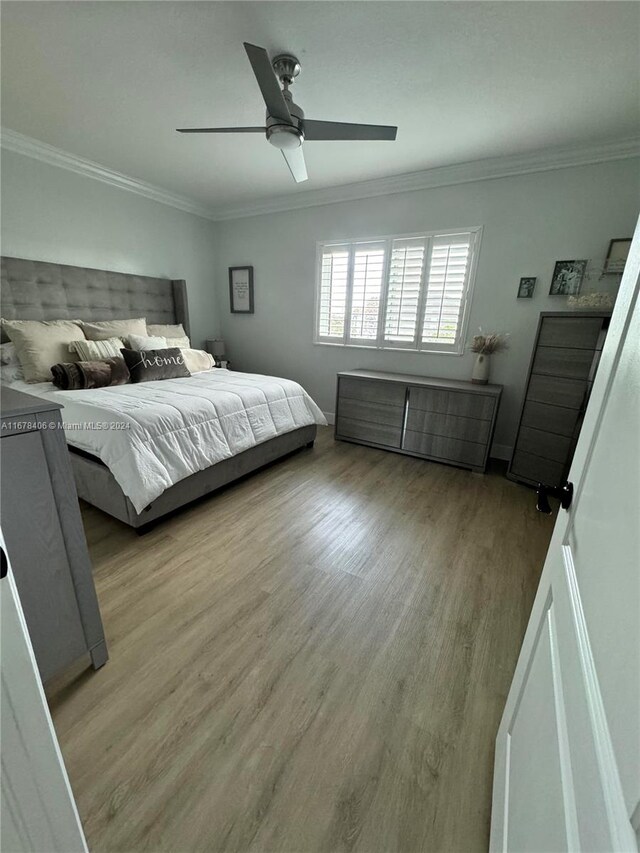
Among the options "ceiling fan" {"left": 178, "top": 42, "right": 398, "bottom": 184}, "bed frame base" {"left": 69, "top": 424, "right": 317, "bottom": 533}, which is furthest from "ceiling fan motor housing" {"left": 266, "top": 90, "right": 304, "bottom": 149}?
"bed frame base" {"left": 69, "top": 424, "right": 317, "bottom": 533}

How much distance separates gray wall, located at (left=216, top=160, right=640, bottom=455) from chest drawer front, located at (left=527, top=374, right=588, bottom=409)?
46cm

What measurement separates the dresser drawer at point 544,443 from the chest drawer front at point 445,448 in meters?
0.31

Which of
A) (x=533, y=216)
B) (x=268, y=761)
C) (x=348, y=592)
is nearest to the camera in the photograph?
(x=268, y=761)

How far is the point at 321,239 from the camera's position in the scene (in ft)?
12.2

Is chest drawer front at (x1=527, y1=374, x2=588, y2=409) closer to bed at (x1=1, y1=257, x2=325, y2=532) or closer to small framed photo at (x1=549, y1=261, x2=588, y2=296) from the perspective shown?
small framed photo at (x1=549, y1=261, x2=588, y2=296)

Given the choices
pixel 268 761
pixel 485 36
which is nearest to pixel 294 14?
pixel 485 36

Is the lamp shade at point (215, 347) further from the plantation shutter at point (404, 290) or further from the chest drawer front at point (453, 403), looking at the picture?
the chest drawer front at point (453, 403)

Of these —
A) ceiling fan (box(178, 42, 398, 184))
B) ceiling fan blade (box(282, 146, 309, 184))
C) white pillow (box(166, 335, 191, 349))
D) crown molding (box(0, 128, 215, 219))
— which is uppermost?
crown molding (box(0, 128, 215, 219))

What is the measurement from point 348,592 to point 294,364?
314 cm

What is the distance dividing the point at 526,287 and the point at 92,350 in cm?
367

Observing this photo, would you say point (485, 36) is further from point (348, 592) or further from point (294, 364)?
point (294, 364)

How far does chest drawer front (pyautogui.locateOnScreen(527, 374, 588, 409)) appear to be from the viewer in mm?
2412

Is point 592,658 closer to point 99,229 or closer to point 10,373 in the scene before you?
point 10,373

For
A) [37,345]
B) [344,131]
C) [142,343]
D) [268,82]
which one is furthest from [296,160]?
[37,345]
